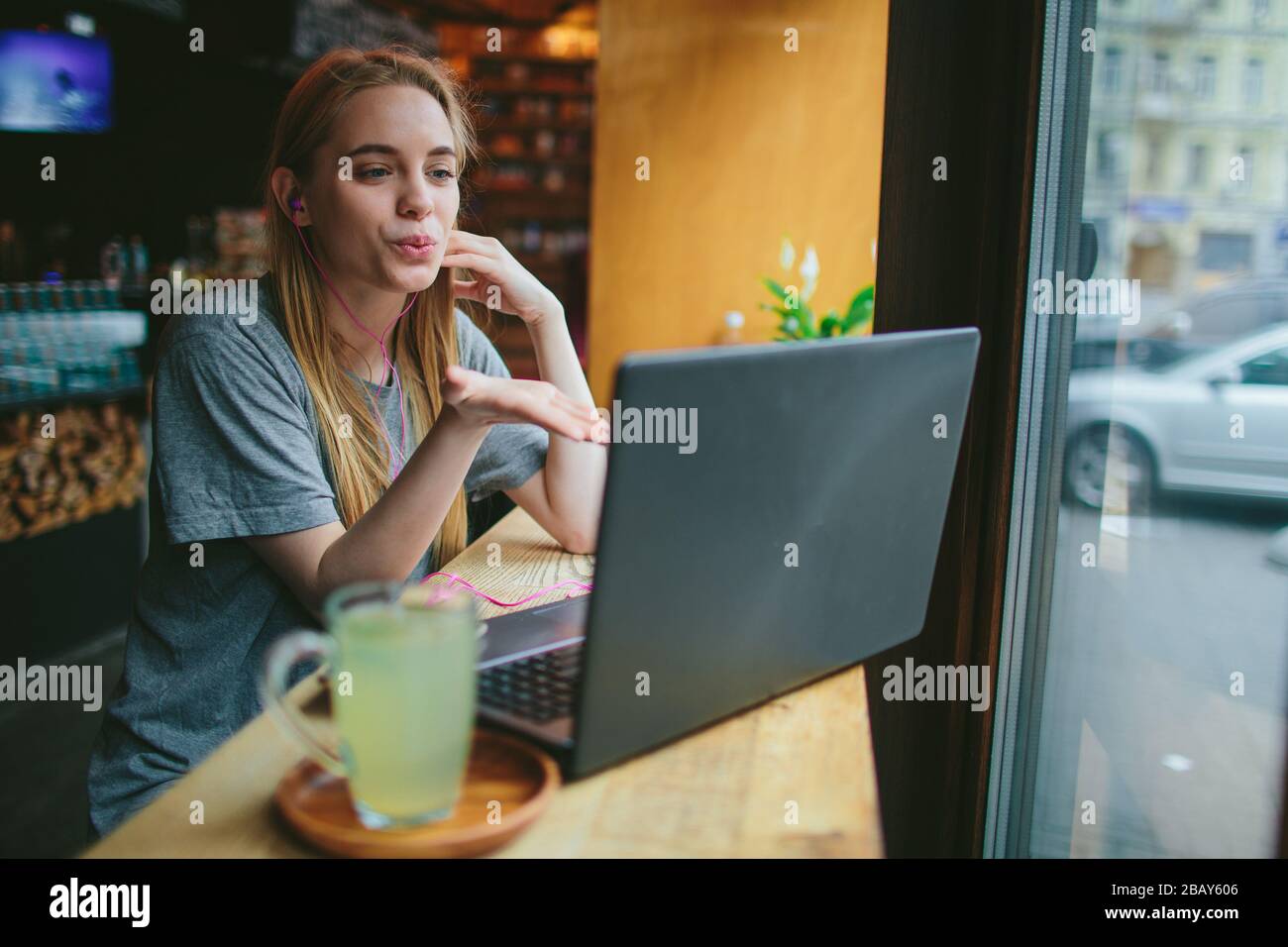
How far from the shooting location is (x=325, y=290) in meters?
1.29

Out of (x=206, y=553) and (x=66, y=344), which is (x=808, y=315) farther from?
(x=206, y=553)

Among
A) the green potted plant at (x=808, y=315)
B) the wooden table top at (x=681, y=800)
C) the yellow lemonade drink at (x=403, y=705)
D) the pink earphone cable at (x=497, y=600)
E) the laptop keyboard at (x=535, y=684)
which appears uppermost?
the green potted plant at (x=808, y=315)

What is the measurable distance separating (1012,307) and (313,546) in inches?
31.8

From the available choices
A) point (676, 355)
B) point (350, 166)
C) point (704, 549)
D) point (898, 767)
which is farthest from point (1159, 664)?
point (350, 166)

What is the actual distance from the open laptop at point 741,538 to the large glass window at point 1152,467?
0.27 m

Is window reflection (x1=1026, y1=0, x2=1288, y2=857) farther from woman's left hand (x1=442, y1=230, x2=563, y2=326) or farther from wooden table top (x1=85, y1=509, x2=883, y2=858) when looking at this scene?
woman's left hand (x1=442, y1=230, x2=563, y2=326)

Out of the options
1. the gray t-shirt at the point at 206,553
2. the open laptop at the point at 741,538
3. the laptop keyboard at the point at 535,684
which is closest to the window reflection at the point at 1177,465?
the open laptop at the point at 741,538

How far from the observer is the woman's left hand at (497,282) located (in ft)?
4.49

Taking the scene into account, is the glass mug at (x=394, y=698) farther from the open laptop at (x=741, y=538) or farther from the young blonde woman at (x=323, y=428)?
the young blonde woman at (x=323, y=428)

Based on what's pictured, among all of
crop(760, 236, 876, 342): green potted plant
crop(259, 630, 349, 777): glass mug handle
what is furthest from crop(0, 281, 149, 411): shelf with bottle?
crop(259, 630, 349, 777): glass mug handle

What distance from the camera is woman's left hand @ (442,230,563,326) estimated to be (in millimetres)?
1367

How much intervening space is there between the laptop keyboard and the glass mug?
0.43ft

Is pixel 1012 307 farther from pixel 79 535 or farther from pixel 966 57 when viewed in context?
pixel 79 535

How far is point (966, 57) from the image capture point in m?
1.24
